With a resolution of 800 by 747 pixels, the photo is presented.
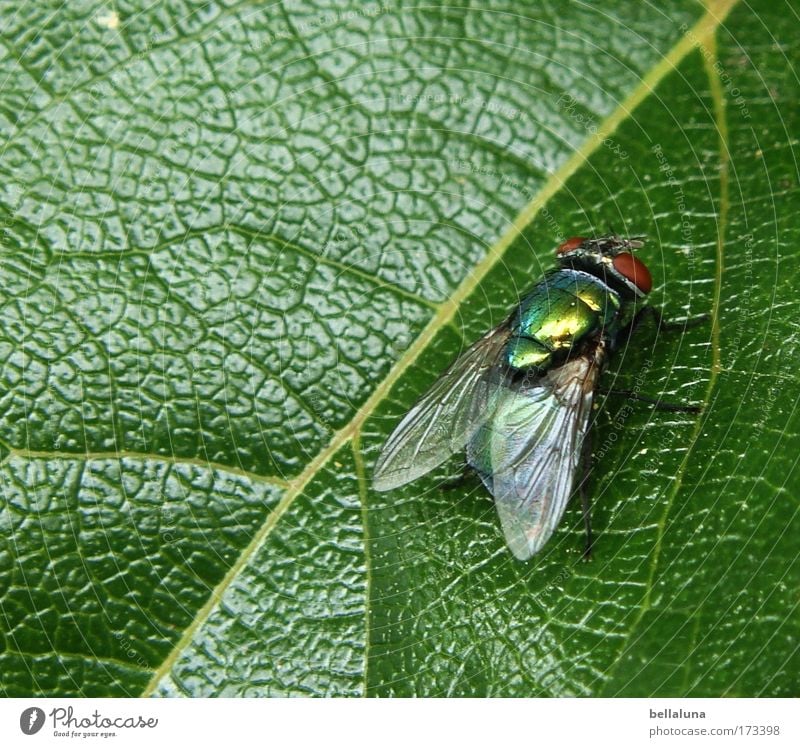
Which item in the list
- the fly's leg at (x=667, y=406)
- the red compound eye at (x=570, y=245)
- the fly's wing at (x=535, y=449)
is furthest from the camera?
the red compound eye at (x=570, y=245)

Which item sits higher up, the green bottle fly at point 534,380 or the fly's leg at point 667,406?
the green bottle fly at point 534,380

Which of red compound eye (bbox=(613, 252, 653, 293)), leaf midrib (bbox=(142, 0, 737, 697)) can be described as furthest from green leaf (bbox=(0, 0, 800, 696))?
red compound eye (bbox=(613, 252, 653, 293))

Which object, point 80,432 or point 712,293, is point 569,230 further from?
point 80,432

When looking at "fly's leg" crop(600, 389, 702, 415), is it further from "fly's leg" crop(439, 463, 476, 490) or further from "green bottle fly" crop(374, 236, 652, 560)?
"fly's leg" crop(439, 463, 476, 490)

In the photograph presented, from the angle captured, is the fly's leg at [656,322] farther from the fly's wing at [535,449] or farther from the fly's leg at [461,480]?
the fly's leg at [461,480]

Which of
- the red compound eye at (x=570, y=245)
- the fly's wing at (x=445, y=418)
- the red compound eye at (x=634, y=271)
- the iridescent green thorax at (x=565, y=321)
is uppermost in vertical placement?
the red compound eye at (x=570, y=245)

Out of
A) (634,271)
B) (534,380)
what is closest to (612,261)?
(634,271)
